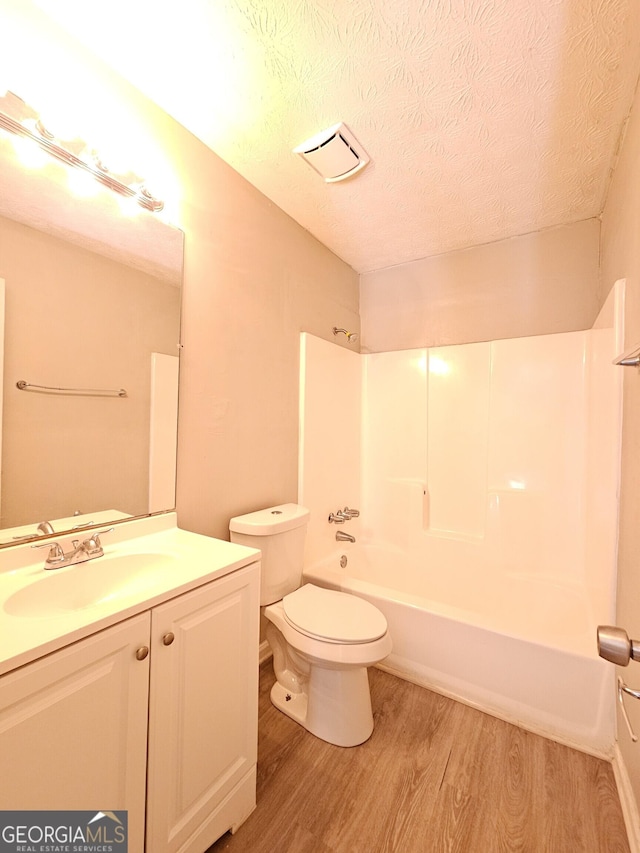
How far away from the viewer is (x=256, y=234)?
1.83 meters

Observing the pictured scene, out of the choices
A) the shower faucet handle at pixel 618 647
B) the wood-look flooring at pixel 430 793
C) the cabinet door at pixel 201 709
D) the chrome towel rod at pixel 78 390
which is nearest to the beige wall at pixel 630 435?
the wood-look flooring at pixel 430 793

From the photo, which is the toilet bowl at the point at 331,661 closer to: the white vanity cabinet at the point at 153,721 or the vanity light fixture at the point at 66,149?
the white vanity cabinet at the point at 153,721

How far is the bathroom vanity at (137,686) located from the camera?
667 millimetres

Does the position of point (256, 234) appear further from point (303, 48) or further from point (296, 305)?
point (303, 48)

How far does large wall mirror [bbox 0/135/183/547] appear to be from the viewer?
1.01 metres

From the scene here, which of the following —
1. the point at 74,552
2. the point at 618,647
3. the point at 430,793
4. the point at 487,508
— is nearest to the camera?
the point at 618,647

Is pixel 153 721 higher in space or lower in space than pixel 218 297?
lower

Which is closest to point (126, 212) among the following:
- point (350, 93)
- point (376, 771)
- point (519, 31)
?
point (350, 93)

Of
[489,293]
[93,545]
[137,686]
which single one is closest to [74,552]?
[93,545]

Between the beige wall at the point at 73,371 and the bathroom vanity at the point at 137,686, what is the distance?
16 cm

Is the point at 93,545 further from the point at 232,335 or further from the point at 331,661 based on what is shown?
the point at 232,335

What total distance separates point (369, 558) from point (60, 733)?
207 centimetres

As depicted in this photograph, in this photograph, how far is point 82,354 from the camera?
3.77 ft

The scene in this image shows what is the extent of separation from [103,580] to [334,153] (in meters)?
1.89
